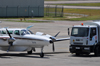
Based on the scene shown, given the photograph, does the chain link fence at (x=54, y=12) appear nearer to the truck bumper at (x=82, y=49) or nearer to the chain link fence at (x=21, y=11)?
the chain link fence at (x=21, y=11)

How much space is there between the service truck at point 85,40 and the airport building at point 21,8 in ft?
186

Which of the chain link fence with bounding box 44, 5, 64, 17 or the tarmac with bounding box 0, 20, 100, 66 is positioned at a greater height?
the chain link fence with bounding box 44, 5, 64, 17

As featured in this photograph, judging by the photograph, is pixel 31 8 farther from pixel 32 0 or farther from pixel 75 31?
pixel 75 31

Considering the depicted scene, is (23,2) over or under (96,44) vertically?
over

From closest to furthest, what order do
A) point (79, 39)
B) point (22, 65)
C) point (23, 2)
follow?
point (22, 65) < point (79, 39) < point (23, 2)

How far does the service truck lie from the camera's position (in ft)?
77.5

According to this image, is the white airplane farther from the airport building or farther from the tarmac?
the airport building

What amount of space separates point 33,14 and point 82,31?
5959 centimetres

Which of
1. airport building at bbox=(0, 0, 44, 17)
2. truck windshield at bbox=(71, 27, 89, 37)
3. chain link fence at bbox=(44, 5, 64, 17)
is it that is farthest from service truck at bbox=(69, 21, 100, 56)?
chain link fence at bbox=(44, 5, 64, 17)

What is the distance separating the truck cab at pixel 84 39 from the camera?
2359 centimetres

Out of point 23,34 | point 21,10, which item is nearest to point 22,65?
point 23,34

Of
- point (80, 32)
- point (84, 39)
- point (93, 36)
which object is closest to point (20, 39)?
point (80, 32)

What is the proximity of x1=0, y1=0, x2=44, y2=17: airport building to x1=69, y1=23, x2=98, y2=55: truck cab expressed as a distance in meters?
56.6

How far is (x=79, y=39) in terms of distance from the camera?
23781 millimetres
